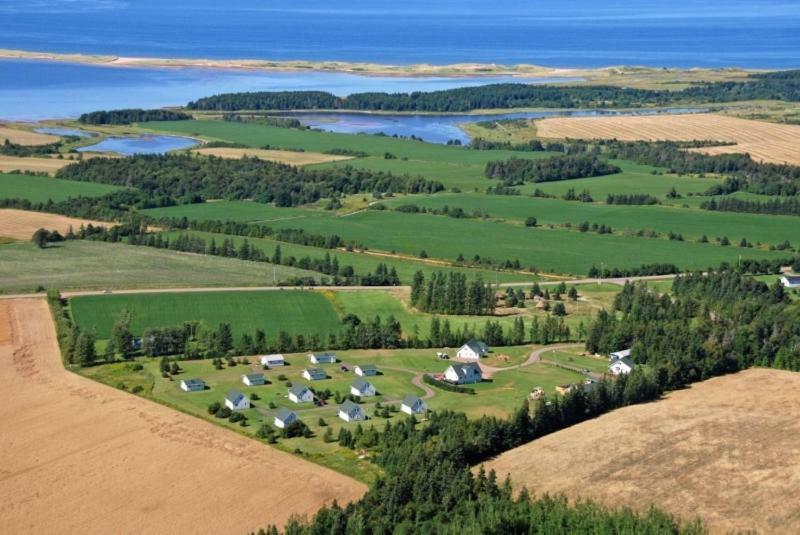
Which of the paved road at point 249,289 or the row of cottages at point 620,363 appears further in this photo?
the paved road at point 249,289

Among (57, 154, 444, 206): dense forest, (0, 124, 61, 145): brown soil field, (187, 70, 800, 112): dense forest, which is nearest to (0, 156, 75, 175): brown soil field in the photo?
(57, 154, 444, 206): dense forest

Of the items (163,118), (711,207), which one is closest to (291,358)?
(711,207)

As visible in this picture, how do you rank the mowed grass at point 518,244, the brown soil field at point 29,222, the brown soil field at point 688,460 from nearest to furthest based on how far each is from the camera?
the brown soil field at point 688,460, the mowed grass at point 518,244, the brown soil field at point 29,222

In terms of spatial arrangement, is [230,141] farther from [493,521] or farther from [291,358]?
[493,521]

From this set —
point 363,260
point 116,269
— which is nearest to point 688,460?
point 363,260

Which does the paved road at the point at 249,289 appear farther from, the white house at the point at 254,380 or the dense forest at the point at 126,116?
the dense forest at the point at 126,116

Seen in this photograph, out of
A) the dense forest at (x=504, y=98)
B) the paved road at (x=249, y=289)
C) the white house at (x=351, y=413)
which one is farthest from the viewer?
the dense forest at (x=504, y=98)

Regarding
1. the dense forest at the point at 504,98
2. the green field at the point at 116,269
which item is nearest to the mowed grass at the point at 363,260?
the green field at the point at 116,269

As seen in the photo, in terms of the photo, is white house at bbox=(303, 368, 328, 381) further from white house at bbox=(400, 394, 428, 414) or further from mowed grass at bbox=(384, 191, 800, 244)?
mowed grass at bbox=(384, 191, 800, 244)

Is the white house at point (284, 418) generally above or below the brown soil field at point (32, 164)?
below
